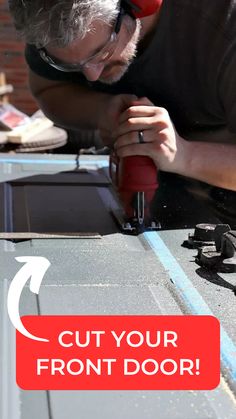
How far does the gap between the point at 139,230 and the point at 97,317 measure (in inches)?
18.9

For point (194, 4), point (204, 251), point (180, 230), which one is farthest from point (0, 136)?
point (204, 251)

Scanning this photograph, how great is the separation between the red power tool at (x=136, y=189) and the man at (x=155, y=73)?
3 cm

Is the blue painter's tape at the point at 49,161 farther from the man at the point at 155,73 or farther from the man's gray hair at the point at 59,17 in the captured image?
the man's gray hair at the point at 59,17

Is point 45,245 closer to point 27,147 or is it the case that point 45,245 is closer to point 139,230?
point 139,230

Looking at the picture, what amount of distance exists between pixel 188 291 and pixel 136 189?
42 centimetres

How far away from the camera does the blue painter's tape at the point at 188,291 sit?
0.83 meters

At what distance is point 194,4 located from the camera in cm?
158

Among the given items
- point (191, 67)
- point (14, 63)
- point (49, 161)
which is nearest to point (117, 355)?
point (191, 67)

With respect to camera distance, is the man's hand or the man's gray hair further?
the man's hand

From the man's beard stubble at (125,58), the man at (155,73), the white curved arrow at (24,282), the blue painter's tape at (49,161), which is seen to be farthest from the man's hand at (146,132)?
the blue painter's tape at (49,161)

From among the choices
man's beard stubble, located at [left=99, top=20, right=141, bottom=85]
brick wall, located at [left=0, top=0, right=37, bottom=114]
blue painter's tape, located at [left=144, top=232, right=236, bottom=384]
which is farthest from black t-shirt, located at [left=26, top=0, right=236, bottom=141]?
brick wall, located at [left=0, top=0, right=37, bottom=114]

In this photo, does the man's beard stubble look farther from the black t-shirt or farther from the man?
the black t-shirt

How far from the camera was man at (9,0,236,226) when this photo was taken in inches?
53.1

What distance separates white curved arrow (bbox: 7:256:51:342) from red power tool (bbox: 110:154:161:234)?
0.97 feet
